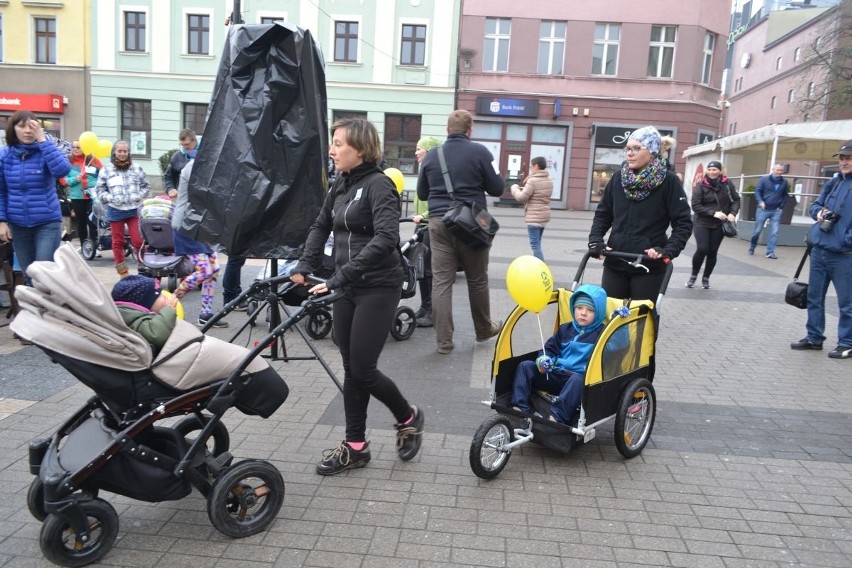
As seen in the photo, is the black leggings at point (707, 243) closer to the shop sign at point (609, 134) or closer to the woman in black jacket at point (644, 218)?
the woman in black jacket at point (644, 218)

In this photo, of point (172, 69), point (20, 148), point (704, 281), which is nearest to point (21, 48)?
point (172, 69)

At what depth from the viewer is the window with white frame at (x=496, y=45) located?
27.8 metres

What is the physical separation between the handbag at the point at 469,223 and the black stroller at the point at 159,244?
323 centimetres

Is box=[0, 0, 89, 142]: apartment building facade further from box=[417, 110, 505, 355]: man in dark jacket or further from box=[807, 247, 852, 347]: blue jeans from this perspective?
box=[807, 247, 852, 347]: blue jeans

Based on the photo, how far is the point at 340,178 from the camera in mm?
3812

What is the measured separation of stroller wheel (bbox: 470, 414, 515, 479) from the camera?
3578 mm

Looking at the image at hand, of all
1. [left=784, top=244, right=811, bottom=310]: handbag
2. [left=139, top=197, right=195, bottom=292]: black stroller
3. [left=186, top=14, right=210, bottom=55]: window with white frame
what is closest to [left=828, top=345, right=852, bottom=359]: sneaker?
[left=784, top=244, right=811, bottom=310]: handbag

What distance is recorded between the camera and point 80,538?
282cm

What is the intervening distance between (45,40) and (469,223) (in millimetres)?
29948

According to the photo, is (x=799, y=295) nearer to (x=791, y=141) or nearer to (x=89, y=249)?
(x=89, y=249)

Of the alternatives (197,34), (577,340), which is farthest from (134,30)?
(577,340)

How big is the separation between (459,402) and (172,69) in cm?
2733

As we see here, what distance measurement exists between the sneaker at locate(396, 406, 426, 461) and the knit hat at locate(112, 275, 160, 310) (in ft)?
5.14

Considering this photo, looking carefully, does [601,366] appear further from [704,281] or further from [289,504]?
[704,281]
